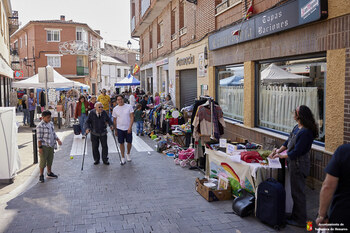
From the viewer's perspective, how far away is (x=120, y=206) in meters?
6.02

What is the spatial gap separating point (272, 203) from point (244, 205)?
1.85ft

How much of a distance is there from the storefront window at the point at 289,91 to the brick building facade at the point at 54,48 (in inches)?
1468

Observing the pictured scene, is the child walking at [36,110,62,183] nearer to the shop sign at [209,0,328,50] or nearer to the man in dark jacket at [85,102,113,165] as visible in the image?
the man in dark jacket at [85,102,113,165]

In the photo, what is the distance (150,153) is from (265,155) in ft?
17.0

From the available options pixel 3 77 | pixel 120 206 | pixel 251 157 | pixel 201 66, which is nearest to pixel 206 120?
pixel 251 157

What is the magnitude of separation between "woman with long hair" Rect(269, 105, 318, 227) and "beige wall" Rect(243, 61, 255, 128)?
144 inches

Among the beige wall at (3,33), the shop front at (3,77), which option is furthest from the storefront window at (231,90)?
the beige wall at (3,33)

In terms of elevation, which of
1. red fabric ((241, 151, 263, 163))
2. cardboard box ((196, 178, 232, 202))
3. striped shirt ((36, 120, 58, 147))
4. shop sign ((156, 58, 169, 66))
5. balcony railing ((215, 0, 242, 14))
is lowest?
cardboard box ((196, 178, 232, 202))

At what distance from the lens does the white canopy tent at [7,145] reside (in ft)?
24.4

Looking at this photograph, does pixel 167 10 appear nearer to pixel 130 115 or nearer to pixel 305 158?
pixel 130 115

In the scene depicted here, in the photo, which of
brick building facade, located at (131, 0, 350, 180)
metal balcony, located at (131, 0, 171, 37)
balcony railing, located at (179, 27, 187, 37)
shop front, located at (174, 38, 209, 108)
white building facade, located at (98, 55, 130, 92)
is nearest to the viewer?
brick building facade, located at (131, 0, 350, 180)

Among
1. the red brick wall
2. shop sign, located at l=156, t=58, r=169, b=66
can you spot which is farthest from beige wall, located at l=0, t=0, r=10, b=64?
the red brick wall

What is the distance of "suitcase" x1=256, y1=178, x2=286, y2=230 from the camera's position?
503 cm

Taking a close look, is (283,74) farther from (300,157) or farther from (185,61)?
(185,61)
